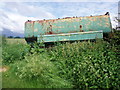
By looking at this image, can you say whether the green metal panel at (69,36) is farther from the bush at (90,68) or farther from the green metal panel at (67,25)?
the bush at (90,68)

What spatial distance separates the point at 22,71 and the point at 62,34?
14.3 ft

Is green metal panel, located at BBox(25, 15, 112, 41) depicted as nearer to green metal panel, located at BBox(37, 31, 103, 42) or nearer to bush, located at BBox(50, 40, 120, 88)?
green metal panel, located at BBox(37, 31, 103, 42)

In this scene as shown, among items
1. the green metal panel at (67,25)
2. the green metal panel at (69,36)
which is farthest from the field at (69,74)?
the green metal panel at (67,25)

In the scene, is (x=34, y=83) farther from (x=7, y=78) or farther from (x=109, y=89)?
(x=109, y=89)

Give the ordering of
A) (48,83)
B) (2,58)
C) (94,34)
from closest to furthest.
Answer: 1. (48,83)
2. (2,58)
3. (94,34)

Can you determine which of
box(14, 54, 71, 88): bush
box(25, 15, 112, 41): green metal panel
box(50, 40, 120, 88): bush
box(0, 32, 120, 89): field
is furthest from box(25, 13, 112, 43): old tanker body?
box(14, 54, 71, 88): bush

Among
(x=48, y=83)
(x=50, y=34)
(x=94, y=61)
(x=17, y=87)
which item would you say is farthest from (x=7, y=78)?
(x=50, y=34)

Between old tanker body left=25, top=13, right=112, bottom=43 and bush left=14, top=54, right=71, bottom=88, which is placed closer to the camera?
bush left=14, top=54, right=71, bottom=88

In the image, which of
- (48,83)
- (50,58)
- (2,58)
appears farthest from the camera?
(2,58)

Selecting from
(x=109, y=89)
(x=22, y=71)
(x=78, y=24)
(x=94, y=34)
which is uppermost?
(x=78, y=24)

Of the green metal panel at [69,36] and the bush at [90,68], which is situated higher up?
the green metal panel at [69,36]

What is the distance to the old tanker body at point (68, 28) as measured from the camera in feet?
26.8

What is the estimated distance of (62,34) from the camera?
27.2 ft

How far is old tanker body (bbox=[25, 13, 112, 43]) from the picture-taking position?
816 centimetres
